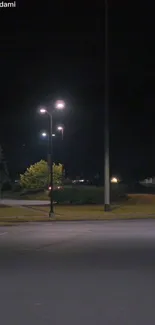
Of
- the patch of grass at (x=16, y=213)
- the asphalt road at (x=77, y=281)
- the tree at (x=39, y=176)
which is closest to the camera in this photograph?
the asphalt road at (x=77, y=281)

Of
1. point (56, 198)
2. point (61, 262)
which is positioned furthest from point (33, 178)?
point (61, 262)

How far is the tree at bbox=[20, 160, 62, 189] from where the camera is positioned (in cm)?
6619

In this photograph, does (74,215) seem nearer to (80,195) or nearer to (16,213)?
(16,213)

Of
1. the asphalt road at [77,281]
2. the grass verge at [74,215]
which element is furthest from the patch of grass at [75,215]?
the asphalt road at [77,281]

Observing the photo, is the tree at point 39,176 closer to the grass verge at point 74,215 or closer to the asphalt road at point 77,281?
the grass verge at point 74,215

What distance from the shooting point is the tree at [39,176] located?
217 feet

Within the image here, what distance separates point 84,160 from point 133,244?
79511mm

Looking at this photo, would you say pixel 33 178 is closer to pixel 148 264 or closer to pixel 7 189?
pixel 7 189

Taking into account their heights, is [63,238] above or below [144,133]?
below

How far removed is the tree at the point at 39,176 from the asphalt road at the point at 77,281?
45.7 m

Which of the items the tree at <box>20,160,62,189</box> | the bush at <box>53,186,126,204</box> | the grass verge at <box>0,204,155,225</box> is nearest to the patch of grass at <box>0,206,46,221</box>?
the grass verge at <box>0,204,155,225</box>

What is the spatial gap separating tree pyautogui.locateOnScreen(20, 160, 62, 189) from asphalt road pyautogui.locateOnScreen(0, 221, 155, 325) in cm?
4572

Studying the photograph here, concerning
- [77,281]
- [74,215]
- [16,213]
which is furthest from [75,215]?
[77,281]

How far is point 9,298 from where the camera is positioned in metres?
9.84
